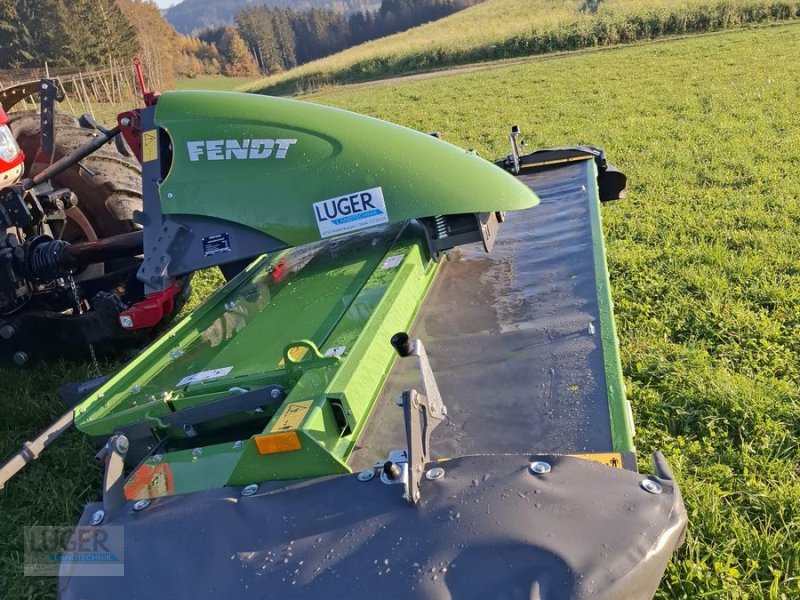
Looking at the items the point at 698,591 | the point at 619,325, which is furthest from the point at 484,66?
the point at 698,591

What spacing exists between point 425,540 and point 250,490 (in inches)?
18.2

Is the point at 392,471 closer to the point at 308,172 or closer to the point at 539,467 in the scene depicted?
the point at 539,467

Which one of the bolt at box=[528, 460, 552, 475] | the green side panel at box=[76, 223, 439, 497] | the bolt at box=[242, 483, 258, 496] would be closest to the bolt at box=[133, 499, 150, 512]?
the green side panel at box=[76, 223, 439, 497]

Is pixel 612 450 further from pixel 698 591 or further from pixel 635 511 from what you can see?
pixel 698 591

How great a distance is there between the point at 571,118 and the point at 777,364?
287 inches

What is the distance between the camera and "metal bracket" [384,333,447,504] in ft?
4.60

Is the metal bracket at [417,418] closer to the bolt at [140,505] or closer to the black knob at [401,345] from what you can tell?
the black knob at [401,345]

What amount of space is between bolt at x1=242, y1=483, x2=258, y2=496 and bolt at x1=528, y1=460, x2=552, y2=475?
0.62 m

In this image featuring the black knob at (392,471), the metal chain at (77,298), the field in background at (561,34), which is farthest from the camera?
the field in background at (561,34)

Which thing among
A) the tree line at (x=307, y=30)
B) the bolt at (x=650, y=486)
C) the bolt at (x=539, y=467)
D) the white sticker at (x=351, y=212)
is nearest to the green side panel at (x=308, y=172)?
the white sticker at (x=351, y=212)

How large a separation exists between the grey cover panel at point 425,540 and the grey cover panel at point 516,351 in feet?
1.33

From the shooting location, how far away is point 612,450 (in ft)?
5.80

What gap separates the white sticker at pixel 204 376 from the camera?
7.11 feet

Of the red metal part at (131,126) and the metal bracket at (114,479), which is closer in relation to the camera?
the metal bracket at (114,479)
